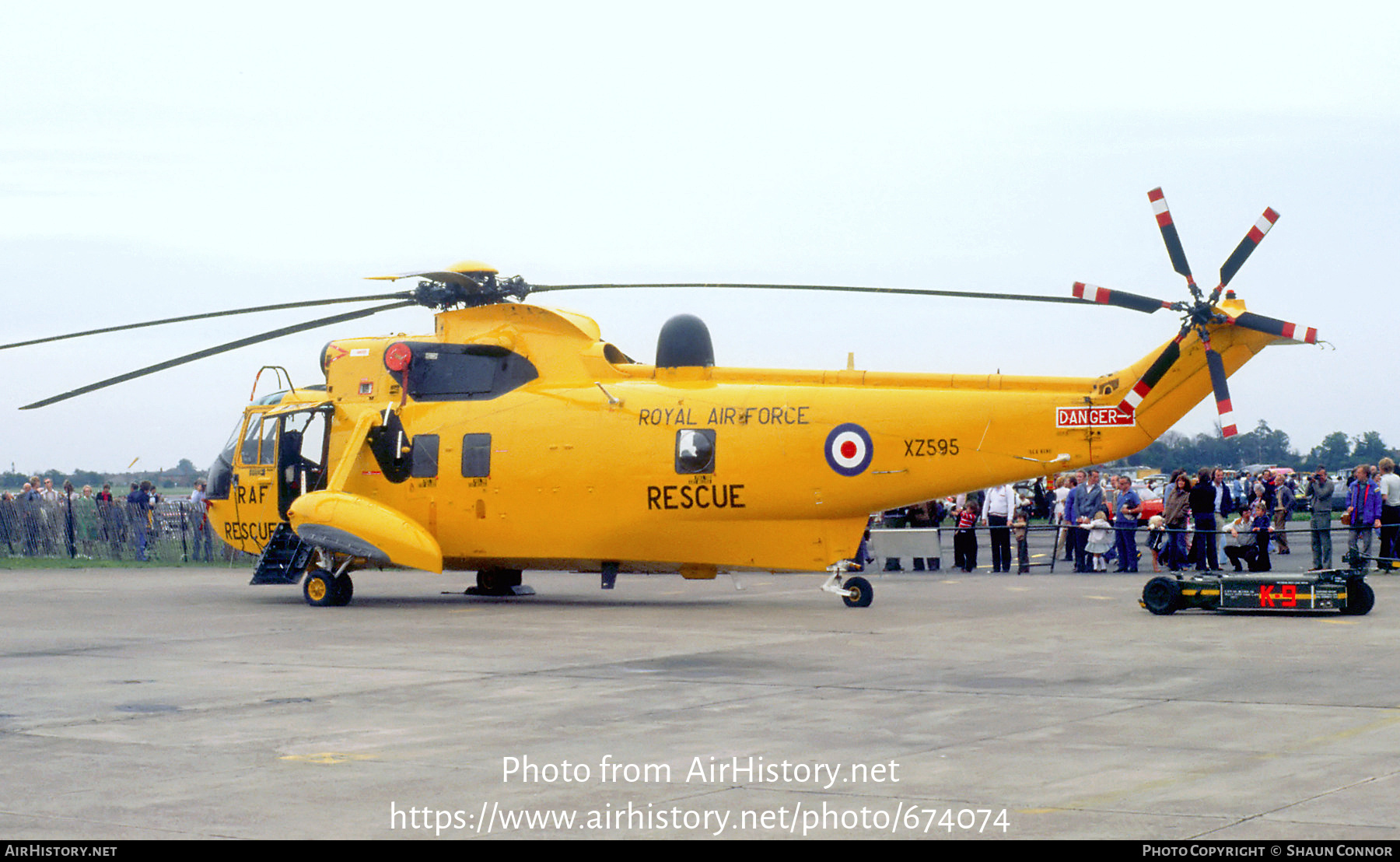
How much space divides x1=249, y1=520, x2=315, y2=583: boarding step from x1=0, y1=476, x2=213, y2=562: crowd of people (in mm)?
11362

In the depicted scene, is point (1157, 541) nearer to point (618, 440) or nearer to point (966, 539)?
point (966, 539)

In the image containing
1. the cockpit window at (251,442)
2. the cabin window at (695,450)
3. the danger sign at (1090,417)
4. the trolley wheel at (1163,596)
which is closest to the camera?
the trolley wheel at (1163,596)

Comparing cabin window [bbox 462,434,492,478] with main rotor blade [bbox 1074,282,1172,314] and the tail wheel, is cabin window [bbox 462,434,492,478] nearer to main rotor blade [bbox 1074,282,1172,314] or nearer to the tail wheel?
the tail wheel

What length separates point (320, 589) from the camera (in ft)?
66.5

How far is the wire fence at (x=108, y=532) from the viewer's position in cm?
3203

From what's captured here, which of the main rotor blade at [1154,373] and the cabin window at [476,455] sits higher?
the main rotor blade at [1154,373]

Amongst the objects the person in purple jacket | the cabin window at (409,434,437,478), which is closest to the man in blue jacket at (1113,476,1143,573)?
A: the person in purple jacket

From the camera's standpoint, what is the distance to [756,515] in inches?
746

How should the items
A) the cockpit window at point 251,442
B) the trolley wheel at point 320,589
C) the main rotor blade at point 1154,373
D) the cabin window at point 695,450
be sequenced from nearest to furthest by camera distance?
1. the main rotor blade at point 1154,373
2. the cabin window at point 695,450
3. the trolley wheel at point 320,589
4. the cockpit window at point 251,442

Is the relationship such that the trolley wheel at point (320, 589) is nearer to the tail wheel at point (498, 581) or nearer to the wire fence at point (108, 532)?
the tail wheel at point (498, 581)

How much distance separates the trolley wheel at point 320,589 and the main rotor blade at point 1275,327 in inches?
487

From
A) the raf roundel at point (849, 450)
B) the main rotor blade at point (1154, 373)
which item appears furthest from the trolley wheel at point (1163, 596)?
the raf roundel at point (849, 450)

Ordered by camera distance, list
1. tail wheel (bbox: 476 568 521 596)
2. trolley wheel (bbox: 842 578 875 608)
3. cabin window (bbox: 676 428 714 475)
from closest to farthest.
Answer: trolley wheel (bbox: 842 578 875 608) < cabin window (bbox: 676 428 714 475) < tail wheel (bbox: 476 568 521 596)

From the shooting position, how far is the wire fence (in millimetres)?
32031
